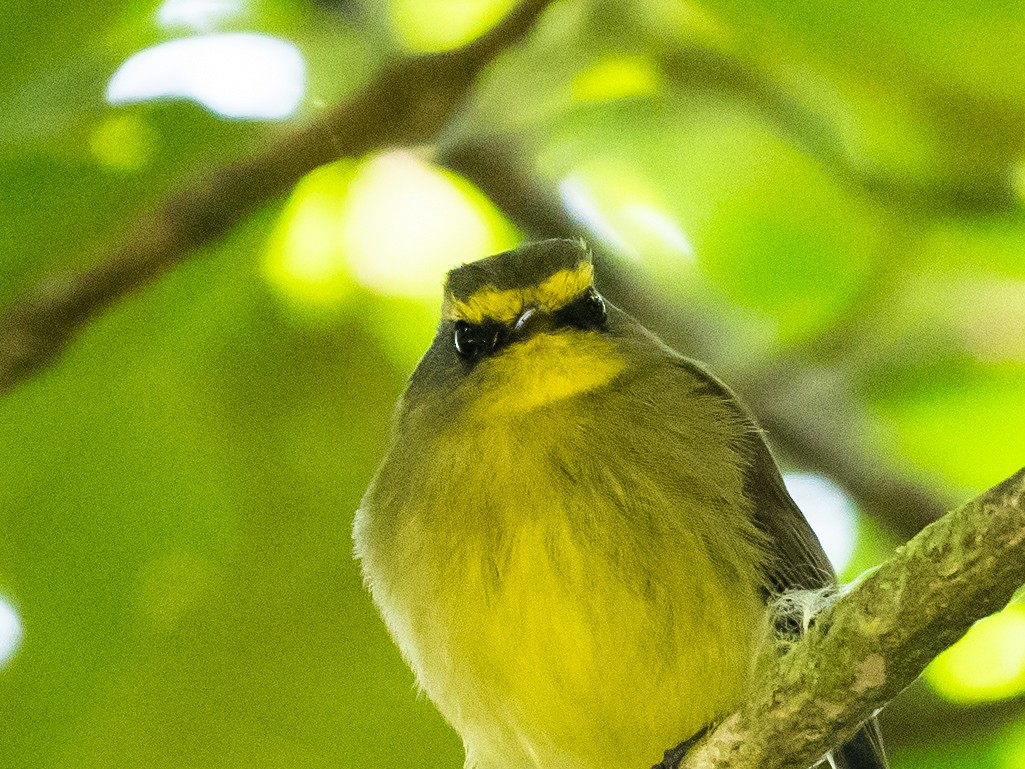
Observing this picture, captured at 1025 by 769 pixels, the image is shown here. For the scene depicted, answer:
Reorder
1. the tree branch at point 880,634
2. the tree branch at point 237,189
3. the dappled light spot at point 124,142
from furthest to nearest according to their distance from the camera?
the dappled light spot at point 124,142 < the tree branch at point 237,189 < the tree branch at point 880,634

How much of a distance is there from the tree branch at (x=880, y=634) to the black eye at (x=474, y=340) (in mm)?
1403

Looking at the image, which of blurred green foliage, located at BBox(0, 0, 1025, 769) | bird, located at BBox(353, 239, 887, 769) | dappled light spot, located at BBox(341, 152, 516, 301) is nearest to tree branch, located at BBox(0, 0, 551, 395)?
blurred green foliage, located at BBox(0, 0, 1025, 769)

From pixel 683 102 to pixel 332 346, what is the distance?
3.86 ft

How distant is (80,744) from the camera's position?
3398 mm

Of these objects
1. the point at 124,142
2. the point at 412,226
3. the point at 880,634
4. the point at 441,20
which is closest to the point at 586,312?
the point at 412,226

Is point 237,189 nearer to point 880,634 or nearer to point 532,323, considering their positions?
point 532,323

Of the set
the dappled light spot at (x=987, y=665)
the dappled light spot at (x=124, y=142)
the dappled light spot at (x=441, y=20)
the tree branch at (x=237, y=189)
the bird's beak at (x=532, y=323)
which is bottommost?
the dappled light spot at (x=987, y=665)

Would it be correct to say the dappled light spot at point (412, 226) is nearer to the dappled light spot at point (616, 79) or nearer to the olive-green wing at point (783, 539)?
the dappled light spot at point (616, 79)

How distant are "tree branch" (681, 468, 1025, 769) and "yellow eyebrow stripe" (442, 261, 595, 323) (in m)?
1.43

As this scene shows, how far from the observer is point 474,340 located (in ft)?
13.2

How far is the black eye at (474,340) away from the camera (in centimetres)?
401

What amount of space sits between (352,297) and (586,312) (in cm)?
70

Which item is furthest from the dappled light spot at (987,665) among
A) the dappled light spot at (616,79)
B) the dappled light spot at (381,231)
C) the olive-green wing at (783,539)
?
the dappled light spot at (381,231)

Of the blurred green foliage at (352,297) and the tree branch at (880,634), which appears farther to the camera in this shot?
the blurred green foliage at (352,297)
